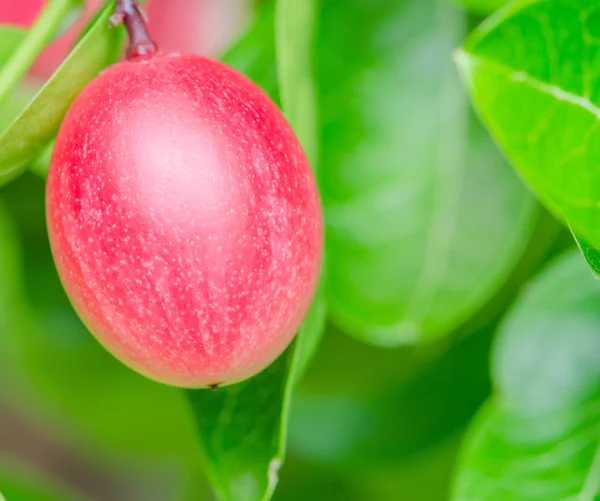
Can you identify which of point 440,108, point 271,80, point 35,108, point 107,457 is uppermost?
point 35,108

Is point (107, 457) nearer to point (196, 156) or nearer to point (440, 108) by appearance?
point (440, 108)

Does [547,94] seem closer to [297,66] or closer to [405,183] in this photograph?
[297,66]

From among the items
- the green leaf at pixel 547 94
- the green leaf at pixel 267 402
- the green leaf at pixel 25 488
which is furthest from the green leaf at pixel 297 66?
the green leaf at pixel 25 488

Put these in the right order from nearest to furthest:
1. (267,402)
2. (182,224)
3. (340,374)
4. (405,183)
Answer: (182,224), (267,402), (405,183), (340,374)

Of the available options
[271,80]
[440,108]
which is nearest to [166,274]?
[271,80]

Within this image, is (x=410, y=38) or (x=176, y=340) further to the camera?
(x=410, y=38)

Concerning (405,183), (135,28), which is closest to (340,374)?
(405,183)
